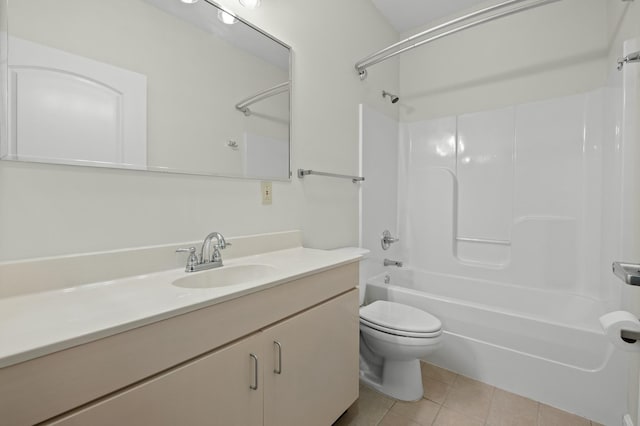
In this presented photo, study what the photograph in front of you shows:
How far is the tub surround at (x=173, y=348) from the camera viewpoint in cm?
54

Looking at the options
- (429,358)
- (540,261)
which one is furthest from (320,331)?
(540,261)

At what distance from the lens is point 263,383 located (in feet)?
3.01

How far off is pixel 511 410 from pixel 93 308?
196 cm

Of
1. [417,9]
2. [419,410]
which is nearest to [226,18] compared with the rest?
[417,9]

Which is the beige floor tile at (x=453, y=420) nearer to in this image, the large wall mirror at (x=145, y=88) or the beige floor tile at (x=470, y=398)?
the beige floor tile at (x=470, y=398)

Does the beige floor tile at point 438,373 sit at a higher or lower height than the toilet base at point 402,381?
lower

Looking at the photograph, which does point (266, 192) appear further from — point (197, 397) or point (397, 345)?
point (397, 345)

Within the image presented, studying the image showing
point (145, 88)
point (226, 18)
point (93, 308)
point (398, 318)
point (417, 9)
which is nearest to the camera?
point (93, 308)

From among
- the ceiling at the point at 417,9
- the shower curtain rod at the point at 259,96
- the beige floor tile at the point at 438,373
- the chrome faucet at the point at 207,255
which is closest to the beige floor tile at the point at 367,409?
the beige floor tile at the point at 438,373

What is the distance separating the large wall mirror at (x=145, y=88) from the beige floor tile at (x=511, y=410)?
1.71 m

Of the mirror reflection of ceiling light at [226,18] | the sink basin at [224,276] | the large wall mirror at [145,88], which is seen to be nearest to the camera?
the large wall mirror at [145,88]

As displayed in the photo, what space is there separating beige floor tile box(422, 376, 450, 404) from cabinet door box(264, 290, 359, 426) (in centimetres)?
54

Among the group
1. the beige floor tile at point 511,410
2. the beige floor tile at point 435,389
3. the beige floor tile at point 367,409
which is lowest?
the beige floor tile at point 367,409

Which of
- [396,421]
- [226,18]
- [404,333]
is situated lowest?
[396,421]
